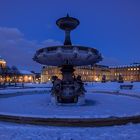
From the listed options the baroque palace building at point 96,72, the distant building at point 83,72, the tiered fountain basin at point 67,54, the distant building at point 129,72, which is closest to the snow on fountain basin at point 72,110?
the tiered fountain basin at point 67,54

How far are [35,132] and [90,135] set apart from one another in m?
1.36

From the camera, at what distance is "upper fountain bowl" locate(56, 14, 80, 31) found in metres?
13.3

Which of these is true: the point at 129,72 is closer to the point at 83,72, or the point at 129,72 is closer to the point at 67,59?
the point at 83,72

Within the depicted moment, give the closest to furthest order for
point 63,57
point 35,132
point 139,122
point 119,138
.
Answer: point 119,138
point 35,132
point 139,122
point 63,57

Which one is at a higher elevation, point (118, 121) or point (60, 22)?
point (60, 22)

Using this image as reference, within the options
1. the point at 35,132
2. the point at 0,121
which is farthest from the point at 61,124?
the point at 0,121

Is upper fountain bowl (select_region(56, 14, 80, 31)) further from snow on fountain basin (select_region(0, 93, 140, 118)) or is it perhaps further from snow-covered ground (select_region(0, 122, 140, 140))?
snow-covered ground (select_region(0, 122, 140, 140))

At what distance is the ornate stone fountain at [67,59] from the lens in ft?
37.9

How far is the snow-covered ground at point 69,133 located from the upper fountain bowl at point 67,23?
766 centimetres

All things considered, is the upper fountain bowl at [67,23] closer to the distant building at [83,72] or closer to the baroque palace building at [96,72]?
the distant building at [83,72]

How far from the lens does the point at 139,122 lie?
746 cm

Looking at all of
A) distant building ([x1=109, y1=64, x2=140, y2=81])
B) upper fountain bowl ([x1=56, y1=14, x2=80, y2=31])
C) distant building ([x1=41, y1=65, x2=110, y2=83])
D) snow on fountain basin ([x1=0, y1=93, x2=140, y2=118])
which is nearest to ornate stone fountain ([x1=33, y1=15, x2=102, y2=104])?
upper fountain bowl ([x1=56, y1=14, x2=80, y2=31])

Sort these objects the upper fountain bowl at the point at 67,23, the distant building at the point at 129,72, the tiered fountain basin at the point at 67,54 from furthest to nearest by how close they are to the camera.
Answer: the distant building at the point at 129,72 < the upper fountain bowl at the point at 67,23 < the tiered fountain basin at the point at 67,54

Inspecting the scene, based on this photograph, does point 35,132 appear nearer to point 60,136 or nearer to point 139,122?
point 60,136
